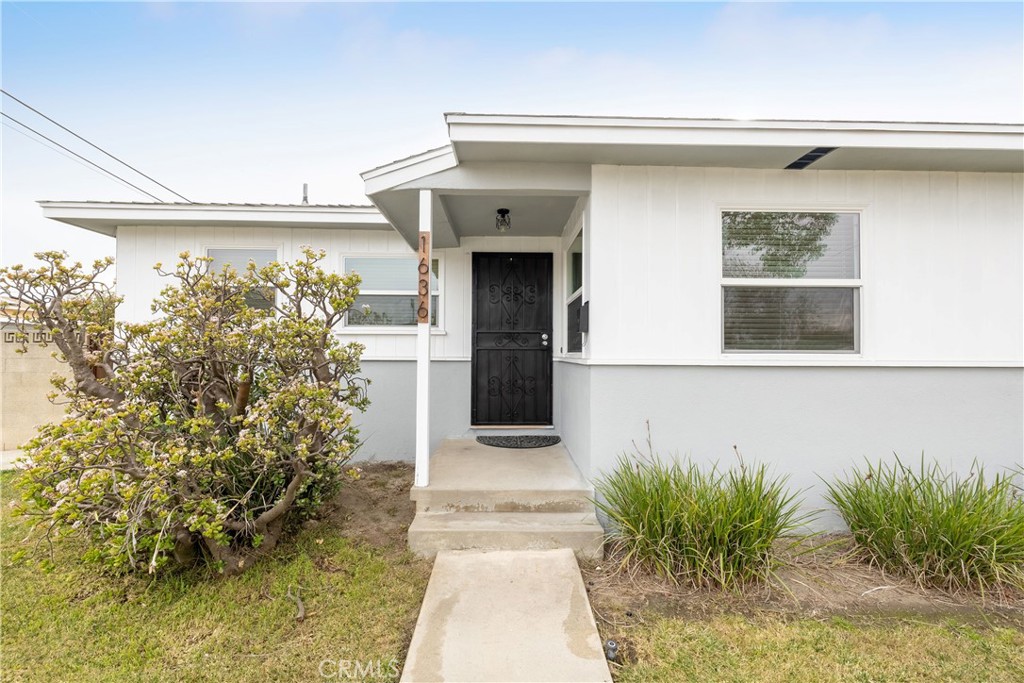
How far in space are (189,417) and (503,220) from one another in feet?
10.5

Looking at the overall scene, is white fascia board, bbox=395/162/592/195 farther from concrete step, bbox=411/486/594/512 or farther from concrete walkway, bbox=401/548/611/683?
concrete walkway, bbox=401/548/611/683

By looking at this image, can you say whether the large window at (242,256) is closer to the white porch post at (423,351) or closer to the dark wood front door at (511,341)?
the dark wood front door at (511,341)

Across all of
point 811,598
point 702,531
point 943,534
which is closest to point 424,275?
point 702,531

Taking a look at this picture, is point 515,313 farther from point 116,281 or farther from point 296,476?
point 116,281

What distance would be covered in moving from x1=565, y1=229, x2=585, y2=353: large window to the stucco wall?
7554 millimetres

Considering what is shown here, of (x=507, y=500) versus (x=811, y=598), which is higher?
(x=507, y=500)

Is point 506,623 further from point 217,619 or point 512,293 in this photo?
point 512,293

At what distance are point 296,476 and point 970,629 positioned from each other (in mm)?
4001

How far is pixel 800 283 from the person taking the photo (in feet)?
12.1

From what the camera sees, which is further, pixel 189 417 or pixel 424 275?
pixel 424 275

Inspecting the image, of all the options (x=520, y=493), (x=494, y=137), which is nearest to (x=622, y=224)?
(x=494, y=137)

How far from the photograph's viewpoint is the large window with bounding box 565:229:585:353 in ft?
14.7

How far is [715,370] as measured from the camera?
3.66 m

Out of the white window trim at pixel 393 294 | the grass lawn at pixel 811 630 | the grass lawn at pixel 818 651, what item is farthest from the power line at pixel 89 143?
the grass lawn at pixel 818 651
